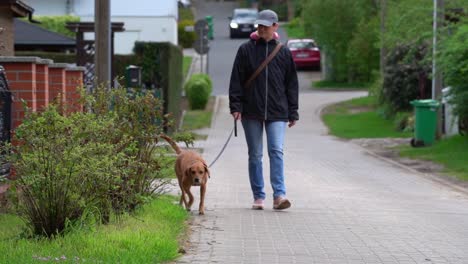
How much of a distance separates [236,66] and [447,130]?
16941 millimetres

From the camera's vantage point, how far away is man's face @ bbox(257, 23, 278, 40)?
36.4ft

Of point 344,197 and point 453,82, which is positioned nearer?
point 344,197

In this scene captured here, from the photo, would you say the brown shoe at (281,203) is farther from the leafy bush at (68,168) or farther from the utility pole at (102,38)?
the utility pole at (102,38)

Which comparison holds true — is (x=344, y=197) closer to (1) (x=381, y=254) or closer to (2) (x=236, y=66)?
(2) (x=236, y=66)

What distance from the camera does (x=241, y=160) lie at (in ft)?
71.1

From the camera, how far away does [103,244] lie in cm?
770

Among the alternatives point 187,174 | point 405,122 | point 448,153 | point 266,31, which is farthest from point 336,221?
point 405,122

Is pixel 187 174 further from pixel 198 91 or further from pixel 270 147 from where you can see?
pixel 198 91

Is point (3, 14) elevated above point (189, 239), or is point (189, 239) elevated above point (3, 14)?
point (3, 14)

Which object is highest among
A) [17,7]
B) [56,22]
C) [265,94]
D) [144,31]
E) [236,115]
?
[56,22]

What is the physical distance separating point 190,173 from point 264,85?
48.5 inches

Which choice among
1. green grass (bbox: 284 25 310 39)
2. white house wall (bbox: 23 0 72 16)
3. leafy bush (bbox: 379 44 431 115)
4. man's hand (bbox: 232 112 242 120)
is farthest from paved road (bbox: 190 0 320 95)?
Result: man's hand (bbox: 232 112 242 120)

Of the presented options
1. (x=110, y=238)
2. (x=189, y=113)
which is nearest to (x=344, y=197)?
(x=110, y=238)

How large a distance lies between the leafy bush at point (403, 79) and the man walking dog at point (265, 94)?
21.5 metres
